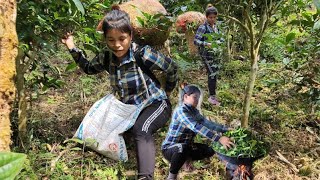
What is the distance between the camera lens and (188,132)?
2.62m

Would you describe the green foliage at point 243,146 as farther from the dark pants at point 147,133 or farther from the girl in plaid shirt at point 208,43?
the girl in plaid shirt at point 208,43

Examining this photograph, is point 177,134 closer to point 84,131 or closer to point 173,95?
point 84,131

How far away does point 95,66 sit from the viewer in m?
2.88

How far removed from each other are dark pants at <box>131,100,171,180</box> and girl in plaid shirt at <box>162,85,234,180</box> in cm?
12

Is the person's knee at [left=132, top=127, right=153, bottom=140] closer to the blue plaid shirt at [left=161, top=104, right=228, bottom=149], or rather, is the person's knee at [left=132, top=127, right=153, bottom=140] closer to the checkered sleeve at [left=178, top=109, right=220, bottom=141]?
the blue plaid shirt at [left=161, top=104, right=228, bottom=149]

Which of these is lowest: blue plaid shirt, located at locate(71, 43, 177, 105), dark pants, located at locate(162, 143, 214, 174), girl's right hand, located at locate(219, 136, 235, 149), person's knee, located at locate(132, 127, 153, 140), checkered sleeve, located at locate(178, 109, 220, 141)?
dark pants, located at locate(162, 143, 214, 174)

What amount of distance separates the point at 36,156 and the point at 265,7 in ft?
6.71

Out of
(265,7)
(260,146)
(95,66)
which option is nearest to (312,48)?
(265,7)

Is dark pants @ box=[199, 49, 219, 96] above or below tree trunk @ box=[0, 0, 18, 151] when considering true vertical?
below

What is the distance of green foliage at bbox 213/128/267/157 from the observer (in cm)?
238

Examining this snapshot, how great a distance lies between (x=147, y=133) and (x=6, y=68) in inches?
60.1

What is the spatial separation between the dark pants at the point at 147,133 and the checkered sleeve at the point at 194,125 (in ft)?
0.77

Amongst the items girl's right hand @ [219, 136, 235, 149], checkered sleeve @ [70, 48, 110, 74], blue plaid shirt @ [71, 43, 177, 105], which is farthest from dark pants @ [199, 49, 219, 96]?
girl's right hand @ [219, 136, 235, 149]

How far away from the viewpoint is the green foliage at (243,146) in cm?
238
